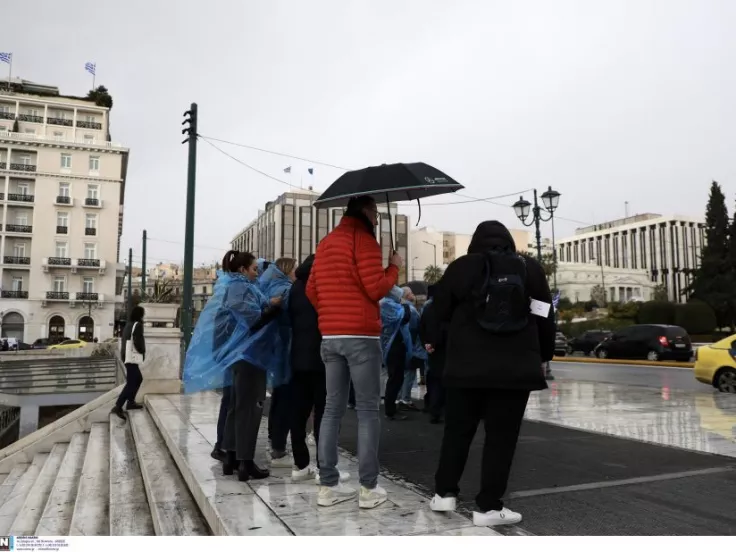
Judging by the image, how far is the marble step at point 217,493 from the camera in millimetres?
2840

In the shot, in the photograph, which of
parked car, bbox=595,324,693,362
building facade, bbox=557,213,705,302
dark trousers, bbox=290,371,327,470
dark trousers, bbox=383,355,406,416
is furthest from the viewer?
building facade, bbox=557,213,705,302

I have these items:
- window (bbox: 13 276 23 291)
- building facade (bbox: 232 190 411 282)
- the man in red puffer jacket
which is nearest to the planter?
the man in red puffer jacket

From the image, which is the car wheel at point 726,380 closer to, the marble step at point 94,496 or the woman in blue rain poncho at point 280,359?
the woman in blue rain poncho at point 280,359

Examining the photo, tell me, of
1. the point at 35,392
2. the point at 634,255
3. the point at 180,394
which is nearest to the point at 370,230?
the point at 180,394

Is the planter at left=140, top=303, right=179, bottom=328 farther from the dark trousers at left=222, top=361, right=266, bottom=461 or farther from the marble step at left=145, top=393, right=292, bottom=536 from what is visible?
the dark trousers at left=222, top=361, right=266, bottom=461

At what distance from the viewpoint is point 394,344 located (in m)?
7.41

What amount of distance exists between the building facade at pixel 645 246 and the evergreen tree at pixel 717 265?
26501 mm

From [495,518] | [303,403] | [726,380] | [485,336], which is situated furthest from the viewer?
[726,380]

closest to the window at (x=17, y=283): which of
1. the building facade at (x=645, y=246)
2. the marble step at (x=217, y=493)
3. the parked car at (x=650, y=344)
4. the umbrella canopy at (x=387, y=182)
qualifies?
the marble step at (x=217, y=493)

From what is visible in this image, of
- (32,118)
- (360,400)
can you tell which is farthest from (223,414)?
(32,118)

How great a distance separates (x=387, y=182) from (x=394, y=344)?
433cm

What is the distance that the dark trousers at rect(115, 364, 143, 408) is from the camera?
8.13 meters

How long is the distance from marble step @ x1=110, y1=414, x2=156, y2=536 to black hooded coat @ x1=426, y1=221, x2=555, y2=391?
6.68 feet

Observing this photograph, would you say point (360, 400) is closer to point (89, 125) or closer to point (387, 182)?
point (387, 182)
